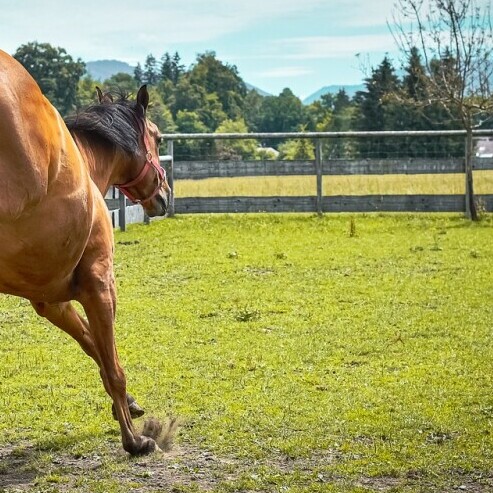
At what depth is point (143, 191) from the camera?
6.15m

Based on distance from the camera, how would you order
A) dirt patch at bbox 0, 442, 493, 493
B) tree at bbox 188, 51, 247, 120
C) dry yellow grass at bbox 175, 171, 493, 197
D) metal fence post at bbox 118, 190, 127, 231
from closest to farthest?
1. dirt patch at bbox 0, 442, 493, 493
2. metal fence post at bbox 118, 190, 127, 231
3. dry yellow grass at bbox 175, 171, 493, 197
4. tree at bbox 188, 51, 247, 120

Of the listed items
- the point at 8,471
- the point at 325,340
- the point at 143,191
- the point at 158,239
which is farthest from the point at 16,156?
the point at 158,239

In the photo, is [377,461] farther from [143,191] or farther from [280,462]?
[143,191]

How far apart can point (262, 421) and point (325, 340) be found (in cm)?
225

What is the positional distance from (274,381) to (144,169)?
1640 mm

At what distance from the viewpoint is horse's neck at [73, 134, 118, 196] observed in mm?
5457

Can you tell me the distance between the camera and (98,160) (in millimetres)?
5539

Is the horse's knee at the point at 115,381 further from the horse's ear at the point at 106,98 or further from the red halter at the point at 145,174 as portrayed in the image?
the horse's ear at the point at 106,98

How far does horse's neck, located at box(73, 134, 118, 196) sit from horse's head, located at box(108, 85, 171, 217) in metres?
0.21

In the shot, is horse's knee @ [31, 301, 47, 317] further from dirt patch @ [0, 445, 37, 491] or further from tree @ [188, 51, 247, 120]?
tree @ [188, 51, 247, 120]

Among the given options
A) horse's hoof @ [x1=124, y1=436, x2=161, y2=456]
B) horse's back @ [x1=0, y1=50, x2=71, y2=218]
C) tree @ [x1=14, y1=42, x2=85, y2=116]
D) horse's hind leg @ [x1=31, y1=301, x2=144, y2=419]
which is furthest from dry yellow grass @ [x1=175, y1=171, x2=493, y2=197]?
tree @ [x1=14, y1=42, x2=85, y2=116]

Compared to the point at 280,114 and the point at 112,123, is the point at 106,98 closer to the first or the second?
the point at 112,123

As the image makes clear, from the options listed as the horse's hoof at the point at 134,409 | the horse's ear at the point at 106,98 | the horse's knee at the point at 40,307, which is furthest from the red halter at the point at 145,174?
the horse's hoof at the point at 134,409

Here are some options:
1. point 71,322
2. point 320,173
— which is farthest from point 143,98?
point 320,173
